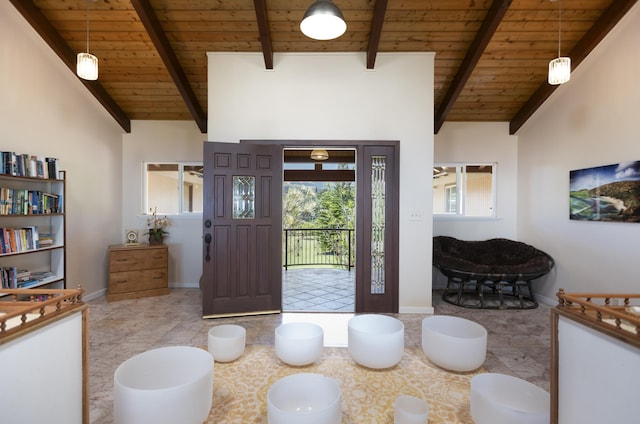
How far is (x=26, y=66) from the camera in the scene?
3.48m

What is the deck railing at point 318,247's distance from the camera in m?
7.36

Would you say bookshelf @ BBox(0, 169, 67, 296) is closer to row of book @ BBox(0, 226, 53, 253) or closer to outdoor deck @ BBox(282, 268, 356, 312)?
row of book @ BBox(0, 226, 53, 253)

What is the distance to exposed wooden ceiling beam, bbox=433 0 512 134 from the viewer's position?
3267mm

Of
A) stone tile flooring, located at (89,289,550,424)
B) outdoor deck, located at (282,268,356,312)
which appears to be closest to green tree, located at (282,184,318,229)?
outdoor deck, located at (282,268,356,312)

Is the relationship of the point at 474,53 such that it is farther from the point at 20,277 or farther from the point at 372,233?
the point at 20,277

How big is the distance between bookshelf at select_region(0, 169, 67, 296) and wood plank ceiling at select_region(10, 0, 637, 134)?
1.66 metres

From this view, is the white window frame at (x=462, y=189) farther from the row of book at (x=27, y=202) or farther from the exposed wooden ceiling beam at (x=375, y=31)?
the row of book at (x=27, y=202)

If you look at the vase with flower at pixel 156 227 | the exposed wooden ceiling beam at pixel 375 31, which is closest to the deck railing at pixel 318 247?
the vase with flower at pixel 156 227

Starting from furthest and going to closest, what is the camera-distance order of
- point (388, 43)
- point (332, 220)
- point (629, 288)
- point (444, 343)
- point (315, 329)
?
point (332, 220) < point (388, 43) < point (629, 288) < point (315, 329) < point (444, 343)

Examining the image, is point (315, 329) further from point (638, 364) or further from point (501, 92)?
point (501, 92)

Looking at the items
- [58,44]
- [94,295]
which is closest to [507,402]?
[94,295]

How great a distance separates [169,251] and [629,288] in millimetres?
6153

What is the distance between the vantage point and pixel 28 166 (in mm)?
3268

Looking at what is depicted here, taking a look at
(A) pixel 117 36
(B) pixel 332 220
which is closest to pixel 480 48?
(A) pixel 117 36
